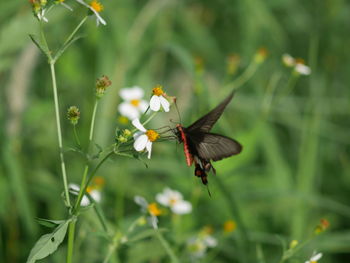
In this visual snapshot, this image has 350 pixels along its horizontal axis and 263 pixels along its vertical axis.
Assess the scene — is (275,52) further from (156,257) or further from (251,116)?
(156,257)

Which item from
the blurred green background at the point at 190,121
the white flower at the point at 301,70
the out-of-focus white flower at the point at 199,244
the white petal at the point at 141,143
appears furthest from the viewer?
the white flower at the point at 301,70

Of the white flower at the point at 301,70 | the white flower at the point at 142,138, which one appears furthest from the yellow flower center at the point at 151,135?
the white flower at the point at 301,70

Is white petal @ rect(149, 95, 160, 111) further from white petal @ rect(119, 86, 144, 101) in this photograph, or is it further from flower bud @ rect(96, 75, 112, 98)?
white petal @ rect(119, 86, 144, 101)

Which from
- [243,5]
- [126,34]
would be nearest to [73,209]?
[126,34]

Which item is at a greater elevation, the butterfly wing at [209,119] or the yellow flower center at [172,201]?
the butterfly wing at [209,119]

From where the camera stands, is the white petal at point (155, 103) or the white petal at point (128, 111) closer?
the white petal at point (155, 103)

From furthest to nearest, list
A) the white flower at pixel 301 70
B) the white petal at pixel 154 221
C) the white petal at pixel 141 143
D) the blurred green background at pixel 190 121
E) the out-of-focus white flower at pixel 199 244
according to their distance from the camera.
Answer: the white flower at pixel 301 70, the blurred green background at pixel 190 121, the out-of-focus white flower at pixel 199 244, the white petal at pixel 154 221, the white petal at pixel 141 143

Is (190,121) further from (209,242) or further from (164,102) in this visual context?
(164,102)

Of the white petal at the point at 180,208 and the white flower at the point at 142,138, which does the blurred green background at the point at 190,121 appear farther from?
the white flower at the point at 142,138
